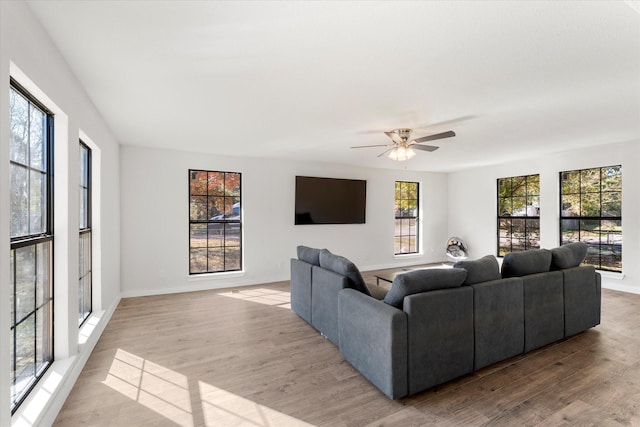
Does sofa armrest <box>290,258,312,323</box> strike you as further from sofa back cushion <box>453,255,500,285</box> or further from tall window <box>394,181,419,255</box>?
tall window <box>394,181,419,255</box>

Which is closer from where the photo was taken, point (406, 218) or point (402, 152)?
point (402, 152)

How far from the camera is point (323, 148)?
4828 mm

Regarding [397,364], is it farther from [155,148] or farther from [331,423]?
[155,148]

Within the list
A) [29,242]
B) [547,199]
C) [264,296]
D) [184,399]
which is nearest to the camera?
[29,242]

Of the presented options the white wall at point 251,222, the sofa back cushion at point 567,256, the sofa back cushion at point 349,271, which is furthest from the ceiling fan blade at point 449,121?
the white wall at point 251,222

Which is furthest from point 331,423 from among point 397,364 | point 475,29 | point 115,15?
point 115,15

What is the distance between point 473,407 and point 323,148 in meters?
3.81

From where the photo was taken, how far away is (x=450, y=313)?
226 cm

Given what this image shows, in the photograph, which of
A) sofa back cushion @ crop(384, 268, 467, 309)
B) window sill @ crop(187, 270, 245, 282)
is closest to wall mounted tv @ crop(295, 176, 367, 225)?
window sill @ crop(187, 270, 245, 282)

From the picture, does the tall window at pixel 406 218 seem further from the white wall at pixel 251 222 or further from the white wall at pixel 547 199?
the white wall at pixel 547 199

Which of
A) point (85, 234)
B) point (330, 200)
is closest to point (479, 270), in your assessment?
point (85, 234)

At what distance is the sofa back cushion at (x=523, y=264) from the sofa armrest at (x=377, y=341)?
1.38 meters

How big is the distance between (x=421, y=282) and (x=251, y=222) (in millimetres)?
3875

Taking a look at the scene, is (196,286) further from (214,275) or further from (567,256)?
(567,256)
